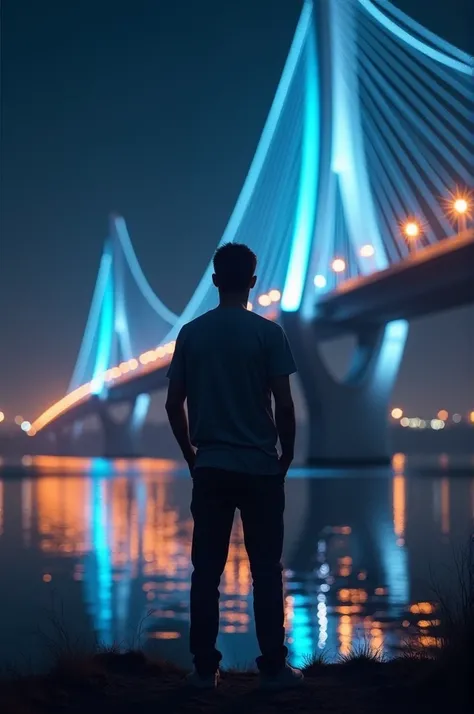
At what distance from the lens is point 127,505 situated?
2066 cm

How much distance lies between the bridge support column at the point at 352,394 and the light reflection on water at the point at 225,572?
14728 millimetres

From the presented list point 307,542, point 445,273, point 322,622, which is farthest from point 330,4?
point 322,622

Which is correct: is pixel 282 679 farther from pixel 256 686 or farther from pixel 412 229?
pixel 412 229

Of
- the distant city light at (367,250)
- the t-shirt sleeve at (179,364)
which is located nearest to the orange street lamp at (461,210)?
the distant city light at (367,250)

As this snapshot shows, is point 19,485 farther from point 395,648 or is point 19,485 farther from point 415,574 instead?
point 395,648

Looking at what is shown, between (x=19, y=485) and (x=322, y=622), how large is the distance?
2562cm

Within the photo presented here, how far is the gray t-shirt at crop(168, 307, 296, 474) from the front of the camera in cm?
356

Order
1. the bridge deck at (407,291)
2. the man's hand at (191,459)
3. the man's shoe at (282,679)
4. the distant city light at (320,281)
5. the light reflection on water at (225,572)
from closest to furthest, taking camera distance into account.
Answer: the man's shoe at (282,679) < the man's hand at (191,459) < the light reflection on water at (225,572) < the bridge deck at (407,291) < the distant city light at (320,281)

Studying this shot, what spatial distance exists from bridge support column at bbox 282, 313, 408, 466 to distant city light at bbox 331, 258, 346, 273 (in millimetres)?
2086

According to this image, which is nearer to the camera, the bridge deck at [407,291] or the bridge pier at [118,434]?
the bridge deck at [407,291]

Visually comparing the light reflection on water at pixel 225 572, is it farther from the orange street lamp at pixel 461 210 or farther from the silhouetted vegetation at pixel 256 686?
the orange street lamp at pixel 461 210

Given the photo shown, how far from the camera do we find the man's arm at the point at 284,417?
3596 millimetres

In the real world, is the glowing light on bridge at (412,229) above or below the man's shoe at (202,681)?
above

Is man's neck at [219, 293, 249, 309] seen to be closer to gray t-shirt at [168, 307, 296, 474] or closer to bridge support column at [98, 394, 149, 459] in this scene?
gray t-shirt at [168, 307, 296, 474]
